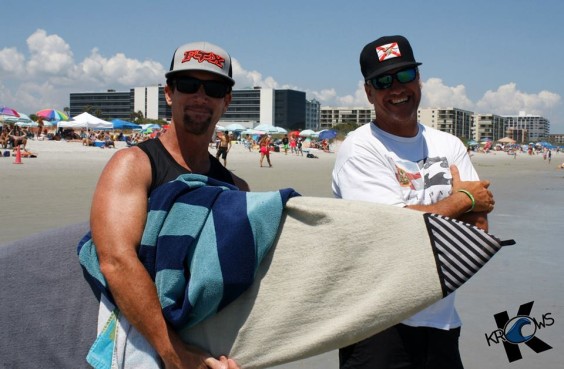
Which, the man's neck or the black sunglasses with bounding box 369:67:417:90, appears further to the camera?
the black sunglasses with bounding box 369:67:417:90

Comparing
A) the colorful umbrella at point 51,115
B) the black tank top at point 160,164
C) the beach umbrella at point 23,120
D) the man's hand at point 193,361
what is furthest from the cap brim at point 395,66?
the colorful umbrella at point 51,115

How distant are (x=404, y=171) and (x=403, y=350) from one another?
73 centimetres

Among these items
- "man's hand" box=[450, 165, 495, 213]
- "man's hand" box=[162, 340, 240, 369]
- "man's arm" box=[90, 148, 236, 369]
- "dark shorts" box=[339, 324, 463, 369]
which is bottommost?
"dark shorts" box=[339, 324, 463, 369]

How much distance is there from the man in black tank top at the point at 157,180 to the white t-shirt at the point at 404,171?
598 millimetres

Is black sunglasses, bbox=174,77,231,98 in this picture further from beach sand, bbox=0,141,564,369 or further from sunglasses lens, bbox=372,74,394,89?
beach sand, bbox=0,141,564,369

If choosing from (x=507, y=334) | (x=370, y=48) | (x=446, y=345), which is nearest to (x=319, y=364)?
(x=507, y=334)

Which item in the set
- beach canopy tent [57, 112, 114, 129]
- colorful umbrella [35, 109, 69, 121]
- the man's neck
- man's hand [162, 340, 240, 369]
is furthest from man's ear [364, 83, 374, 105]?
colorful umbrella [35, 109, 69, 121]

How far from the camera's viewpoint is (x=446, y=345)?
8.46ft

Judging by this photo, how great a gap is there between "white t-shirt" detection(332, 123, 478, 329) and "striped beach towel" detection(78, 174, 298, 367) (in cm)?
77

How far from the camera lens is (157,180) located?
2045 mm

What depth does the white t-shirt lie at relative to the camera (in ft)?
8.29

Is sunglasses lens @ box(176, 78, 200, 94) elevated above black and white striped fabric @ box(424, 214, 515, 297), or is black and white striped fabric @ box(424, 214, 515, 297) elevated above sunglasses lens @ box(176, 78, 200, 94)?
sunglasses lens @ box(176, 78, 200, 94)

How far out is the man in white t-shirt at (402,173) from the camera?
2.51 meters

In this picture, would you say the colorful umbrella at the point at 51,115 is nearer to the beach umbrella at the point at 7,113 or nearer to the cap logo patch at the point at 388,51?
the beach umbrella at the point at 7,113
